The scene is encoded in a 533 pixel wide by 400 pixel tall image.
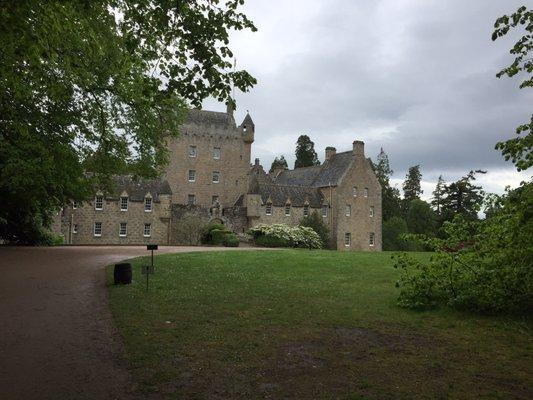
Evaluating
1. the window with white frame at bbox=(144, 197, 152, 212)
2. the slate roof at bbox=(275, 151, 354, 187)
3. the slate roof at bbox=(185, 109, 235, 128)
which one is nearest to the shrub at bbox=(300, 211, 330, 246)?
the slate roof at bbox=(275, 151, 354, 187)

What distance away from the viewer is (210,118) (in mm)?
57688

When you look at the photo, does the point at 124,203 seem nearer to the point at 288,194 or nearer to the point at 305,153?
the point at 288,194

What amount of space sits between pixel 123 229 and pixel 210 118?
61.1 ft

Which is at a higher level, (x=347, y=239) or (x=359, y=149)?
(x=359, y=149)

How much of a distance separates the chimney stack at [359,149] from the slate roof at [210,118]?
15578mm

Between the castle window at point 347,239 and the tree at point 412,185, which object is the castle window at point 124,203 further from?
the tree at point 412,185

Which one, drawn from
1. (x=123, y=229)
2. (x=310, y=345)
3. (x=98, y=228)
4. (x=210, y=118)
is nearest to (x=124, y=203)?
(x=123, y=229)

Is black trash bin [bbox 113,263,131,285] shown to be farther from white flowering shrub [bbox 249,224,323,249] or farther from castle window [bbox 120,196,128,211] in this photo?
castle window [bbox 120,196,128,211]

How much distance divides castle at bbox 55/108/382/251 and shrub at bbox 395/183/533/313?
36015 mm

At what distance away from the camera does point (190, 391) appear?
6875 mm

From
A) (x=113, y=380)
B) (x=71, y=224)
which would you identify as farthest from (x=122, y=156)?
(x=71, y=224)

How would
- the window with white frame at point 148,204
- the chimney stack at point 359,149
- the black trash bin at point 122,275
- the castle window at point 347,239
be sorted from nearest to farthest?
the black trash bin at point 122,275 < the window with white frame at point 148,204 < the castle window at point 347,239 < the chimney stack at point 359,149

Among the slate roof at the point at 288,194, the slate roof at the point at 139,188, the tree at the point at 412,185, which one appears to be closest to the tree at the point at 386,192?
the tree at the point at 412,185

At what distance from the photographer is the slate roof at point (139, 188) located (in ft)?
155
